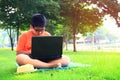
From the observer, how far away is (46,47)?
7652 mm

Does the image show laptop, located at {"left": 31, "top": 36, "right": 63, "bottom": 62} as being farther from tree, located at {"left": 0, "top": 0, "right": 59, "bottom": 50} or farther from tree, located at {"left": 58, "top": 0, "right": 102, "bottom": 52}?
tree, located at {"left": 58, "top": 0, "right": 102, "bottom": 52}

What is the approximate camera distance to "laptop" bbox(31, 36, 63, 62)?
7527 millimetres

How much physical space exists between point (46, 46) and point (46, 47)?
3 cm

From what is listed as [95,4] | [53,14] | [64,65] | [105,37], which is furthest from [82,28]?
[105,37]

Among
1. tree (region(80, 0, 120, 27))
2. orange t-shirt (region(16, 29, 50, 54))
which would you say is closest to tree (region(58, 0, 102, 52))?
tree (region(80, 0, 120, 27))

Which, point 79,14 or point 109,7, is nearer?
point 109,7

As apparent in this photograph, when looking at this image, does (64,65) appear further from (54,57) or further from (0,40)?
(0,40)

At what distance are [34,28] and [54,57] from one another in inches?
33.2

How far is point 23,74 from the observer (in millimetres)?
6863

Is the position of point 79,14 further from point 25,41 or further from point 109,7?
point 25,41

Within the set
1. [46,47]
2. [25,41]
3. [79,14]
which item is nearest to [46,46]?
[46,47]

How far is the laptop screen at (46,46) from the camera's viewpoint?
296 inches

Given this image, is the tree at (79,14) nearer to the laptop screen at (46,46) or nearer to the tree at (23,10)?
the tree at (23,10)

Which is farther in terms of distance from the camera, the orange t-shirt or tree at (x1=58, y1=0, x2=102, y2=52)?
tree at (x1=58, y1=0, x2=102, y2=52)
